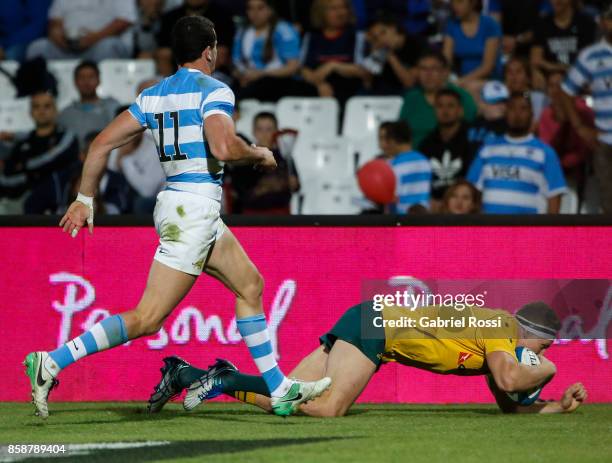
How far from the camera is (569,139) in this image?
40.4 ft

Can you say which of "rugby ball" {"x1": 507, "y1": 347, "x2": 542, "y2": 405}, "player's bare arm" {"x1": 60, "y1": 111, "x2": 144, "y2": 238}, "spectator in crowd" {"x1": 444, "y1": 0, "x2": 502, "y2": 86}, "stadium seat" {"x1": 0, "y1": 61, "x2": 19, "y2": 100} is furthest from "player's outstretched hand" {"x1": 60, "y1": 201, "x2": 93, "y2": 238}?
"stadium seat" {"x1": 0, "y1": 61, "x2": 19, "y2": 100}

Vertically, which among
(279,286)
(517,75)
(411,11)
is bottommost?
(279,286)

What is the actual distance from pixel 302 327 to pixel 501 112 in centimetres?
433

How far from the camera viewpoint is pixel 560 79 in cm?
1262

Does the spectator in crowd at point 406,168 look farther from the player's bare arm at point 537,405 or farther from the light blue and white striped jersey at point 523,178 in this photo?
the player's bare arm at point 537,405

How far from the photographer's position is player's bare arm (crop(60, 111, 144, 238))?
24.2 feet

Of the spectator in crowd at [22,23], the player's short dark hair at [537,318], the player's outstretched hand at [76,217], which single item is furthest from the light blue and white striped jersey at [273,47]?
the player's outstretched hand at [76,217]

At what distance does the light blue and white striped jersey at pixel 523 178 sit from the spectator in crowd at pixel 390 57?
1947 mm

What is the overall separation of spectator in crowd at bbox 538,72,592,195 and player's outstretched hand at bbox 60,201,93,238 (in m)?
6.07

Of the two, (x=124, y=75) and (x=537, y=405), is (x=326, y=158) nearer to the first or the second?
(x=124, y=75)

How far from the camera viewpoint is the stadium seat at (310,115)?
43.7ft

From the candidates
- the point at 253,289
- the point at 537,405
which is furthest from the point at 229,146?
the point at 537,405

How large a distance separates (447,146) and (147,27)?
13.8ft

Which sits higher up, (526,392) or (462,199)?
(462,199)
